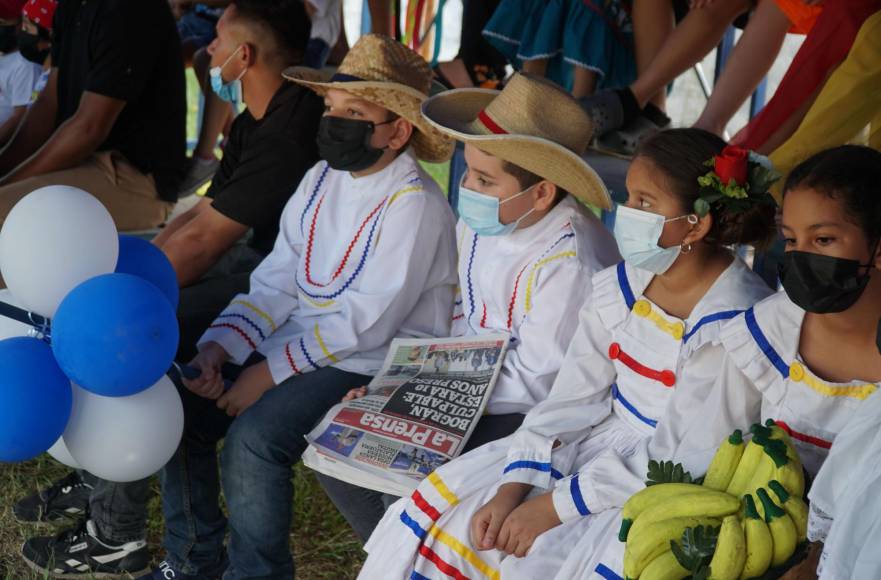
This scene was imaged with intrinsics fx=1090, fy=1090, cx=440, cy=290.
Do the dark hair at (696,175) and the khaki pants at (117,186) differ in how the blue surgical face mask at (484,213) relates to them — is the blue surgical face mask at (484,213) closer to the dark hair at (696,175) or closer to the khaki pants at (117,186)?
the dark hair at (696,175)

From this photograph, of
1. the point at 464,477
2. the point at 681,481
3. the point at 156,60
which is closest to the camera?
the point at 681,481

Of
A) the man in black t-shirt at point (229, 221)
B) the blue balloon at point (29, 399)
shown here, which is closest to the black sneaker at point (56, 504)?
the man in black t-shirt at point (229, 221)

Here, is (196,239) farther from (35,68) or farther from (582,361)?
(35,68)

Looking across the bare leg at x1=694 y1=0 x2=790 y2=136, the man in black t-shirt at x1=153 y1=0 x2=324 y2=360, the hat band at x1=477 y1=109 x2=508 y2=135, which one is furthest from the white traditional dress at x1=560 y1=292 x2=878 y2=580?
the bare leg at x1=694 y1=0 x2=790 y2=136

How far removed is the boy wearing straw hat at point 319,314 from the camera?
10.0ft

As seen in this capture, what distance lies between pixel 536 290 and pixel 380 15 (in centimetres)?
375

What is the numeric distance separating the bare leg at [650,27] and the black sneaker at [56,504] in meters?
2.77

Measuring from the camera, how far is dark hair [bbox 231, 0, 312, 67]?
13.2 ft

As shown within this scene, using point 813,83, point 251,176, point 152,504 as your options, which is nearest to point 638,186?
point 813,83

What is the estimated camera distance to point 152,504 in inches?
155

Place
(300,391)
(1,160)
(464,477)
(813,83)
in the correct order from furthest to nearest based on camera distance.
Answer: (1,160) → (813,83) → (300,391) → (464,477)

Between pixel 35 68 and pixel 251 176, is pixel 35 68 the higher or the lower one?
the lower one

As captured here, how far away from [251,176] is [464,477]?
166 cm

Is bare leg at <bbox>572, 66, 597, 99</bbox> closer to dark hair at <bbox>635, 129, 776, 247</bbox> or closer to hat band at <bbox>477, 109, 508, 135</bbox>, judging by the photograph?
hat band at <bbox>477, 109, 508, 135</bbox>
